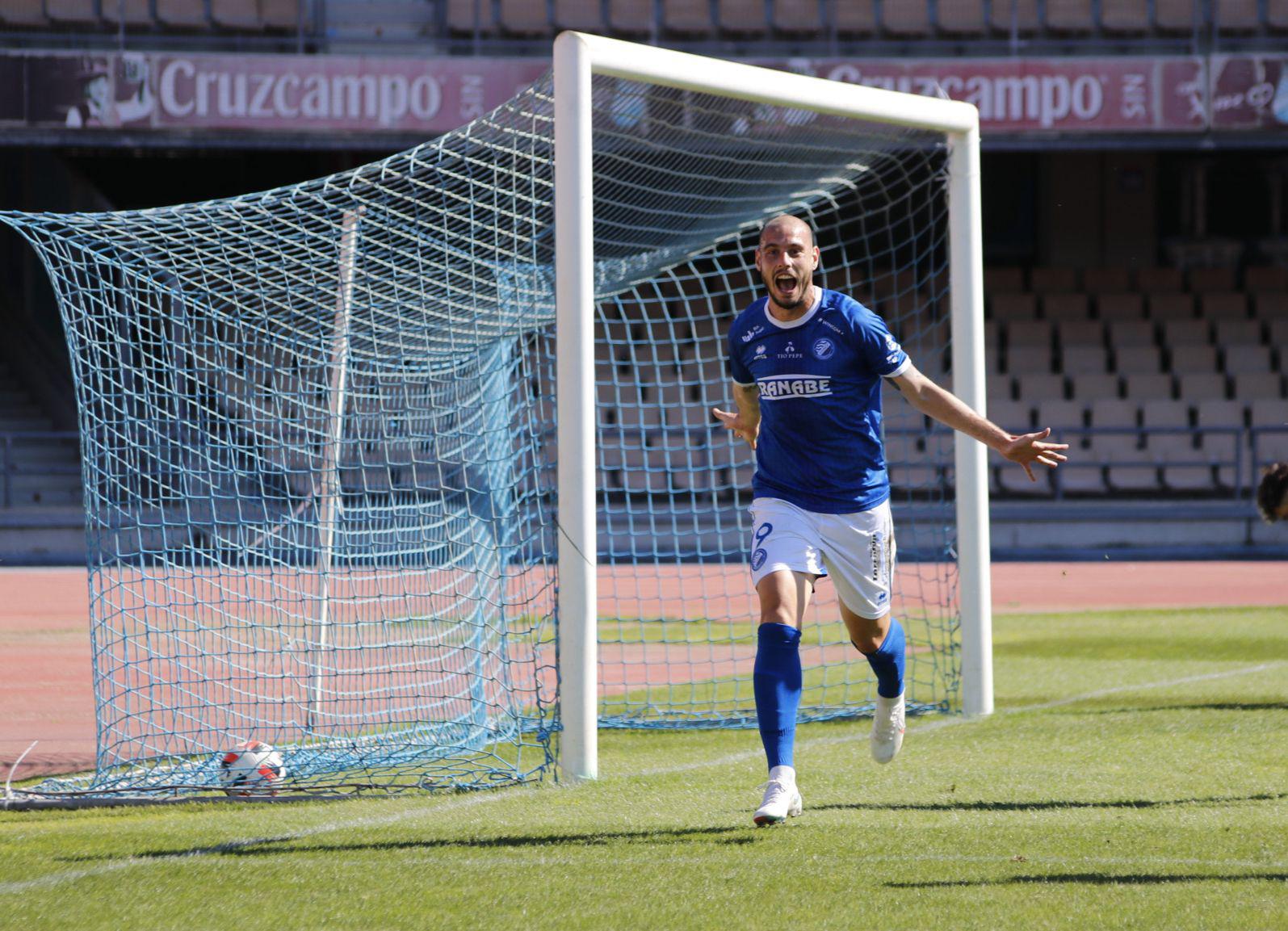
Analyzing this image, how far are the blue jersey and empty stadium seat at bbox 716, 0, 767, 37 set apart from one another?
56.8ft

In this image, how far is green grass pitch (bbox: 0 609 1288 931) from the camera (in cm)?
382

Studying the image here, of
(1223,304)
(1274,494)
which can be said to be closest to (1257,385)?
(1223,304)

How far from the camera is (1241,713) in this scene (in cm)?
715

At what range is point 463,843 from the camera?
4.64 metres

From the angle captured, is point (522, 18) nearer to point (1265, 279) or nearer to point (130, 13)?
point (130, 13)

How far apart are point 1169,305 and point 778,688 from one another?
1936cm

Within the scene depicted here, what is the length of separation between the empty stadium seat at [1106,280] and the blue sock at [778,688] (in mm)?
19337

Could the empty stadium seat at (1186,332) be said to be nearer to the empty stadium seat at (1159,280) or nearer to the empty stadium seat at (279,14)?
the empty stadium seat at (1159,280)

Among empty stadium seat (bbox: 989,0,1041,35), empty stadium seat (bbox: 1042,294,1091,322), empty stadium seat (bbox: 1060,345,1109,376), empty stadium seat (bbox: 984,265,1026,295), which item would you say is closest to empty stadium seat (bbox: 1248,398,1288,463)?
empty stadium seat (bbox: 1060,345,1109,376)

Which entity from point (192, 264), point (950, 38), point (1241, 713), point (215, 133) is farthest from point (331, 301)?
point (950, 38)

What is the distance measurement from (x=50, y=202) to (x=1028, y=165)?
15315mm

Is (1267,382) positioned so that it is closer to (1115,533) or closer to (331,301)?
(1115,533)

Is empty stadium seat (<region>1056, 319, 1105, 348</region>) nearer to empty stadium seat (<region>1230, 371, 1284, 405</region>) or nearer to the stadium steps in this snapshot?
empty stadium seat (<region>1230, 371, 1284, 405</region>)

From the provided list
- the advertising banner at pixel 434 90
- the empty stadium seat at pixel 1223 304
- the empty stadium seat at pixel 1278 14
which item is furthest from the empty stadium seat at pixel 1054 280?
the empty stadium seat at pixel 1278 14
